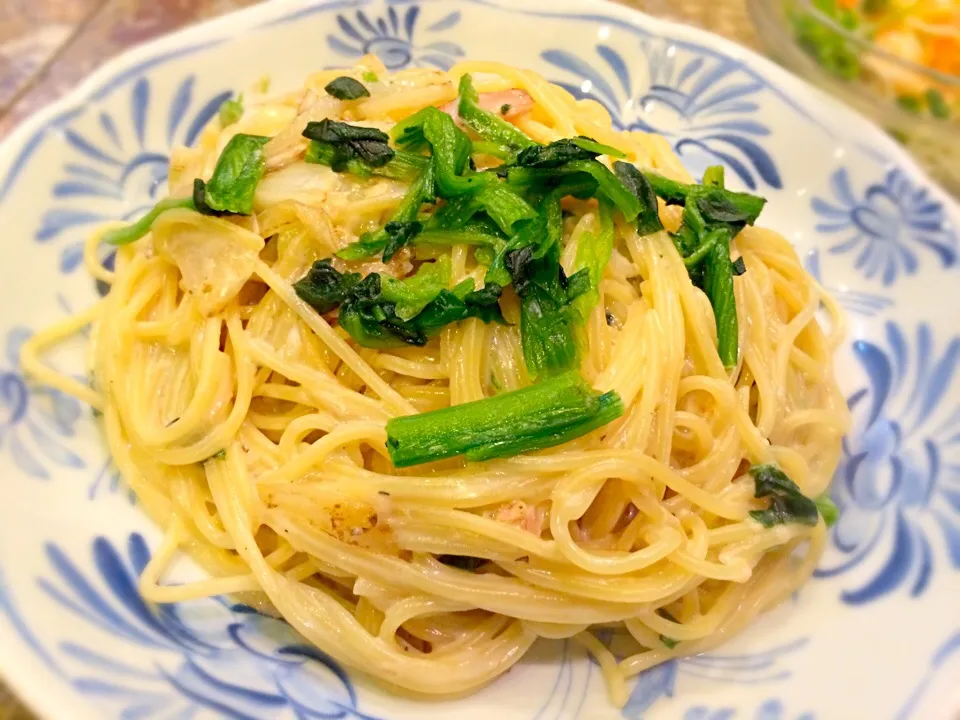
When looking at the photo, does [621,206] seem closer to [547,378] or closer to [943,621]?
[547,378]

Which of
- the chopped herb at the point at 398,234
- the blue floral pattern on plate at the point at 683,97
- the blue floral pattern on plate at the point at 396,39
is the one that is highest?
the blue floral pattern on plate at the point at 396,39

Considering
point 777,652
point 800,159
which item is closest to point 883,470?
point 777,652

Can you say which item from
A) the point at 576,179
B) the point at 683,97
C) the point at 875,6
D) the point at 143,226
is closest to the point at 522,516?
the point at 576,179

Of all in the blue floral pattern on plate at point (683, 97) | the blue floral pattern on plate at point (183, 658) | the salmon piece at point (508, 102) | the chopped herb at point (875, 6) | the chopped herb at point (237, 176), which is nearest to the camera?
the blue floral pattern on plate at point (183, 658)

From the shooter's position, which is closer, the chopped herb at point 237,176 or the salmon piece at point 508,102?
the chopped herb at point 237,176

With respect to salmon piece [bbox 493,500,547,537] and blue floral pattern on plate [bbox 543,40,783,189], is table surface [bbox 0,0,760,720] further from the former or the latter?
salmon piece [bbox 493,500,547,537]

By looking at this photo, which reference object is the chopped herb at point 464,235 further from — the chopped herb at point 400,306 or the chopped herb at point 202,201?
the chopped herb at point 202,201

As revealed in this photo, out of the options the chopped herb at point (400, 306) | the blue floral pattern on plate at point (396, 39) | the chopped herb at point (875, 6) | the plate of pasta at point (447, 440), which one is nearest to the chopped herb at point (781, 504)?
the plate of pasta at point (447, 440)

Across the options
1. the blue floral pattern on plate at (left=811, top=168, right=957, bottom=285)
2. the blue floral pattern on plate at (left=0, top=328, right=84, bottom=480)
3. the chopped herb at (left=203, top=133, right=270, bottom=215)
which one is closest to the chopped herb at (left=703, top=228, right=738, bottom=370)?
the blue floral pattern on plate at (left=811, top=168, right=957, bottom=285)
